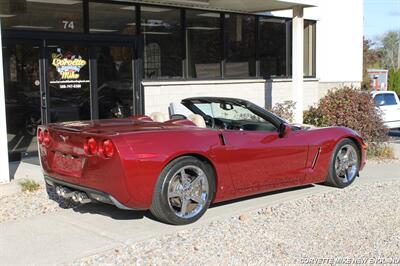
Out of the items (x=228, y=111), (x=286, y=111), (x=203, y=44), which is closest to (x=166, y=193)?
(x=228, y=111)

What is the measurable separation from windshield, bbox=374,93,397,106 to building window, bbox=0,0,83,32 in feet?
31.9

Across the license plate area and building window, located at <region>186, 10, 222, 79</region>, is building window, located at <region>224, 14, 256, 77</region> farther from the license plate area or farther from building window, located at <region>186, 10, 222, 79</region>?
the license plate area

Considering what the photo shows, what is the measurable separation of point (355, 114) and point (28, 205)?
21.5ft

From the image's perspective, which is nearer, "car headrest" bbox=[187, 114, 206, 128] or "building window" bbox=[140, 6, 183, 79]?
"car headrest" bbox=[187, 114, 206, 128]

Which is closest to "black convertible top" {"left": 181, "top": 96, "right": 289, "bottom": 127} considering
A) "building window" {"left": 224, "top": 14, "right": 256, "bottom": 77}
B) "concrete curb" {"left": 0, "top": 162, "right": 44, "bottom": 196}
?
"concrete curb" {"left": 0, "top": 162, "right": 44, "bottom": 196}

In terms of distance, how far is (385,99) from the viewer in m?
16.4

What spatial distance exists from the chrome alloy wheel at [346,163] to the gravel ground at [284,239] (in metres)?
0.86

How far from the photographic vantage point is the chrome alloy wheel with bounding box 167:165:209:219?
545 centimetres

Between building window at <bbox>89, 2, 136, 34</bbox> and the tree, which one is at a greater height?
the tree

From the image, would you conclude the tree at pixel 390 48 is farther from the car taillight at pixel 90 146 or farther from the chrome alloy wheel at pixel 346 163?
the car taillight at pixel 90 146

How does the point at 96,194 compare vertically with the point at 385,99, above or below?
below

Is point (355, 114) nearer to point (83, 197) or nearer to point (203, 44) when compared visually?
point (203, 44)

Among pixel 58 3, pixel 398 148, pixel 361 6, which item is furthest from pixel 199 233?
pixel 361 6

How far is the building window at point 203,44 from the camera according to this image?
40.3 feet
